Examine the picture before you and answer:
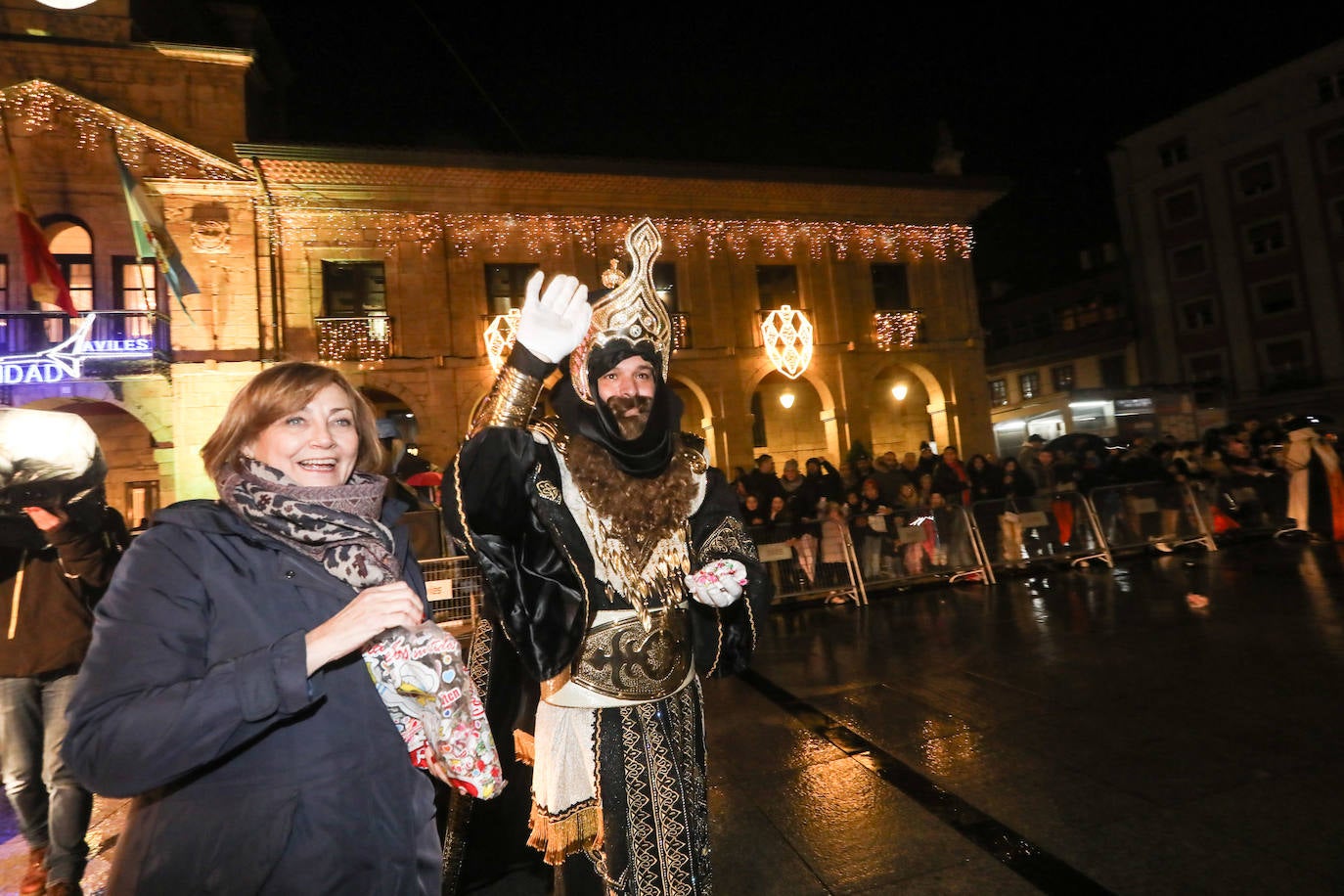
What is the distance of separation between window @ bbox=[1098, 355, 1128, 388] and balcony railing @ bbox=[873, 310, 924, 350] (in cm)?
2424

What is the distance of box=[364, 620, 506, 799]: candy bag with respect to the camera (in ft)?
5.04

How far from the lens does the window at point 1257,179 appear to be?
104ft

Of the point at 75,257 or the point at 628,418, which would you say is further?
the point at 75,257

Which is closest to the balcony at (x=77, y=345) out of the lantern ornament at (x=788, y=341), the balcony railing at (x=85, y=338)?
the balcony railing at (x=85, y=338)

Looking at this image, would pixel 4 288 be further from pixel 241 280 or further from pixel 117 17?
pixel 117 17

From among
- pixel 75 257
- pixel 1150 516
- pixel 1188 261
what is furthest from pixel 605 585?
pixel 1188 261

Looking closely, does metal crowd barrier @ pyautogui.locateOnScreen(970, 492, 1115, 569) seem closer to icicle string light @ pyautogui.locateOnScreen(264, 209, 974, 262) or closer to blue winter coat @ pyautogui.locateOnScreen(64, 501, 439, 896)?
icicle string light @ pyautogui.locateOnScreen(264, 209, 974, 262)

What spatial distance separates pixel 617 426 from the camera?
2496 mm

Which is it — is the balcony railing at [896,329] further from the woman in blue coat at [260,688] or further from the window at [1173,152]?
the window at [1173,152]

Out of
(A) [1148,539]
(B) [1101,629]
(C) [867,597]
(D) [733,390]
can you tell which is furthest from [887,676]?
(D) [733,390]

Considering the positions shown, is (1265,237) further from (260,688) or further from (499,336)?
(260,688)

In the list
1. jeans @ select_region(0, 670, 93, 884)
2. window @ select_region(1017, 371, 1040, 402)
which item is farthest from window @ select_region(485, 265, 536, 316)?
window @ select_region(1017, 371, 1040, 402)

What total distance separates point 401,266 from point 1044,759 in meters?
15.2

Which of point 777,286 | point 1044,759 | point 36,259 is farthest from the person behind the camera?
point 777,286
